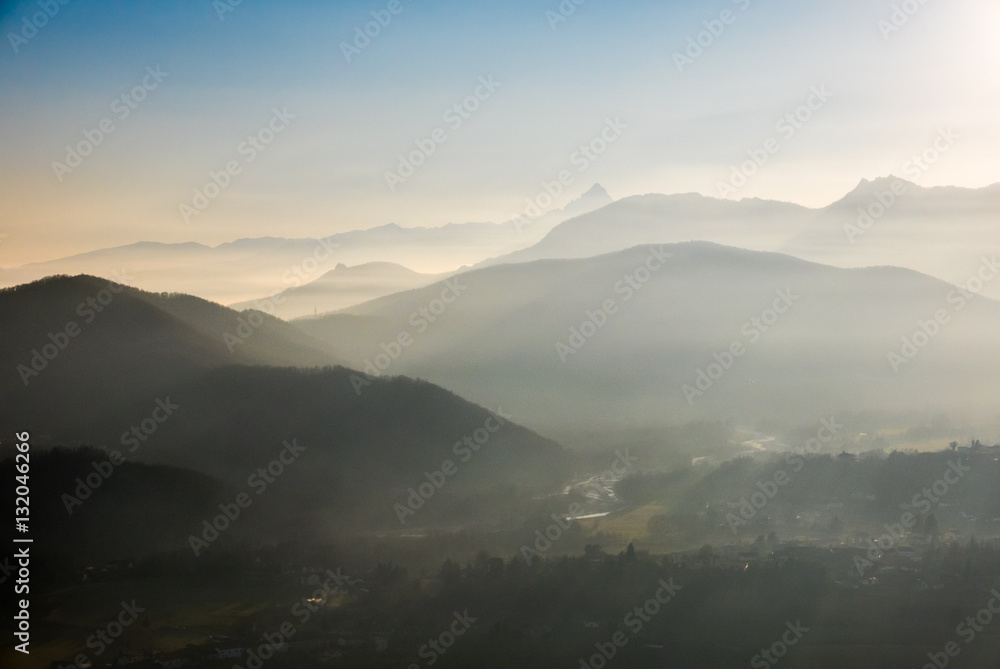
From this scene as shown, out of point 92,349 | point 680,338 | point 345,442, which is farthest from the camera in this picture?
point 680,338

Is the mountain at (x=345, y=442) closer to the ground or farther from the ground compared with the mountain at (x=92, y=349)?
closer to the ground

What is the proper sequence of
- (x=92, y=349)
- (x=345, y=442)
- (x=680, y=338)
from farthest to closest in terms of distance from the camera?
(x=680, y=338)
(x=92, y=349)
(x=345, y=442)

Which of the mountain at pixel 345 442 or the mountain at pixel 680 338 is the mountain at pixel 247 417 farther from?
the mountain at pixel 680 338

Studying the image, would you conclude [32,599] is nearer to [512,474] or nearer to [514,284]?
[512,474]

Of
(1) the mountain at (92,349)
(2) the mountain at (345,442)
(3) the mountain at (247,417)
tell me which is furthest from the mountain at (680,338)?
(1) the mountain at (92,349)

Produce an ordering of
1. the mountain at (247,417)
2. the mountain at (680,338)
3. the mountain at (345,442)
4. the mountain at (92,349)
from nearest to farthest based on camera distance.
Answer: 1. the mountain at (345,442)
2. the mountain at (247,417)
3. the mountain at (92,349)
4. the mountain at (680,338)

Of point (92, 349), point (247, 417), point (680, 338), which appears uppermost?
point (92, 349)

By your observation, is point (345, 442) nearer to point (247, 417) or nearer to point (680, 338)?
point (247, 417)

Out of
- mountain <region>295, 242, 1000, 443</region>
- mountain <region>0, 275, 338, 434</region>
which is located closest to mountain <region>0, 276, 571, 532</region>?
mountain <region>0, 275, 338, 434</region>

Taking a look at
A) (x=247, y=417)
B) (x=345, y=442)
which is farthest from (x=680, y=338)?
(x=247, y=417)
